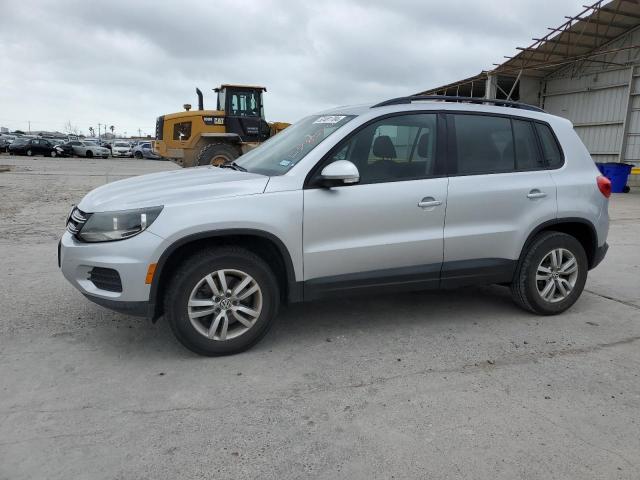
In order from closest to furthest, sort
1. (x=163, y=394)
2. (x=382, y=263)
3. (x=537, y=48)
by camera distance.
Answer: (x=163, y=394) < (x=382, y=263) < (x=537, y=48)

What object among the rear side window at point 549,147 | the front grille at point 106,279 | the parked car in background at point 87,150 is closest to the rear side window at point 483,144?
the rear side window at point 549,147

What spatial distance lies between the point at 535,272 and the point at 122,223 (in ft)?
10.9

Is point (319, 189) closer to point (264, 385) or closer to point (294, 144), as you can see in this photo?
point (294, 144)

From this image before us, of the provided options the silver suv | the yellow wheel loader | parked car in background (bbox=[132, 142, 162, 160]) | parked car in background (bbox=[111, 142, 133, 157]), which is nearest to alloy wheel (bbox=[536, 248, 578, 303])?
the silver suv

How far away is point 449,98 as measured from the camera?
13.9ft

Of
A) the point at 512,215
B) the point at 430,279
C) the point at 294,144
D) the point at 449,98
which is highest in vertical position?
the point at 449,98

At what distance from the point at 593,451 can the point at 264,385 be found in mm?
1844

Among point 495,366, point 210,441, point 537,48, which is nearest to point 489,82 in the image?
point 537,48

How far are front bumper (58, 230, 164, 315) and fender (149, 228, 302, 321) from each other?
0.12 feet

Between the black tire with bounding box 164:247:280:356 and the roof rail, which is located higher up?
the roof rail

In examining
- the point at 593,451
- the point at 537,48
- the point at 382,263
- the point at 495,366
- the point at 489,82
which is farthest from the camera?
the point at 489,82

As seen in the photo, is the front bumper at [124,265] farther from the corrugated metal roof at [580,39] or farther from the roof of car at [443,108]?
the corrugated metal roof at [580,39]

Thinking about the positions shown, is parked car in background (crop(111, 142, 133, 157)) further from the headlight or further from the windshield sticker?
the headlight

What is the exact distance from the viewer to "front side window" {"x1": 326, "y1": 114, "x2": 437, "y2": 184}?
3.74 meters
